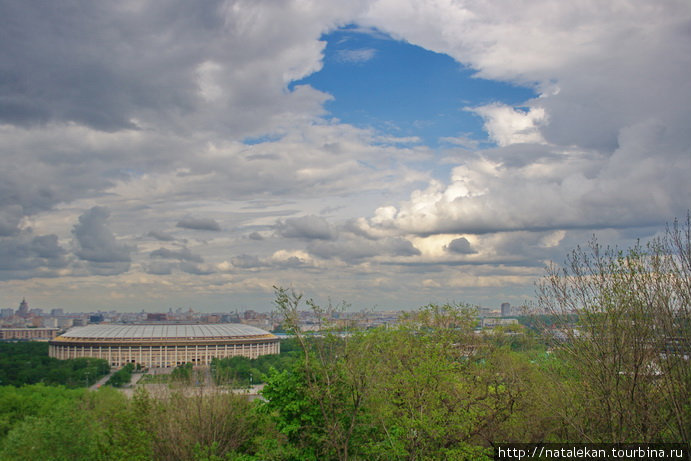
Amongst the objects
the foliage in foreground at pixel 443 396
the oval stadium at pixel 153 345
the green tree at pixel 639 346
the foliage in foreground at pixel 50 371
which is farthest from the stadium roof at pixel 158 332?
the green tree at pixel 639 346

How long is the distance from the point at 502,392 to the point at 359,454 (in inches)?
418

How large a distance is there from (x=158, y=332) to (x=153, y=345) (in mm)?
7177

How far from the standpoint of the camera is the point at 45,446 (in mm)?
27078

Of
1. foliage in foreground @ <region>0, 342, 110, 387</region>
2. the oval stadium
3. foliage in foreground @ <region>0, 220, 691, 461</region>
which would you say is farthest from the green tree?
the oval stadium

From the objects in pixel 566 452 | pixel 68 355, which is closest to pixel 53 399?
pixel 566 452

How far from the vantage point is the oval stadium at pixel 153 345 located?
126 m

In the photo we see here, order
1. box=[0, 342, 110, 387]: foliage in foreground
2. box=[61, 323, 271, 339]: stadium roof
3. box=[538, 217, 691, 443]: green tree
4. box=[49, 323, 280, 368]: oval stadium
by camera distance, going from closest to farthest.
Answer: box=[538, 217, 691, 443]: green tree, box=[0, 342, 110, 387]: foliage in foreground, box=[49, 323, 280, 368]: oval stadium, box=[61, 323, 271, 339]: stadium roof

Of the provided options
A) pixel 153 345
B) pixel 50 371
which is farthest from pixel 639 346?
pixel 153 345

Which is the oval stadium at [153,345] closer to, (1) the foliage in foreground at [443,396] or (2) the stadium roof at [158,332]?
(2) the stadium roof at [158,332]

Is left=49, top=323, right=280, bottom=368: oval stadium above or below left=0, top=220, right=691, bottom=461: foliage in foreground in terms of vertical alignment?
below

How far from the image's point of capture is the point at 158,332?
5305 inches

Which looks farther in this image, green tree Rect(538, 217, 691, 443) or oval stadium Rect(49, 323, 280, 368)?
oval stadium Rect(49, 323, 280, 368)

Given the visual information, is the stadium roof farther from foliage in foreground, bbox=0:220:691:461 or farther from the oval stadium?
foliage in foreground, bbox=0:220:691:461

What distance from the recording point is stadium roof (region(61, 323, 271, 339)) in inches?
5118
